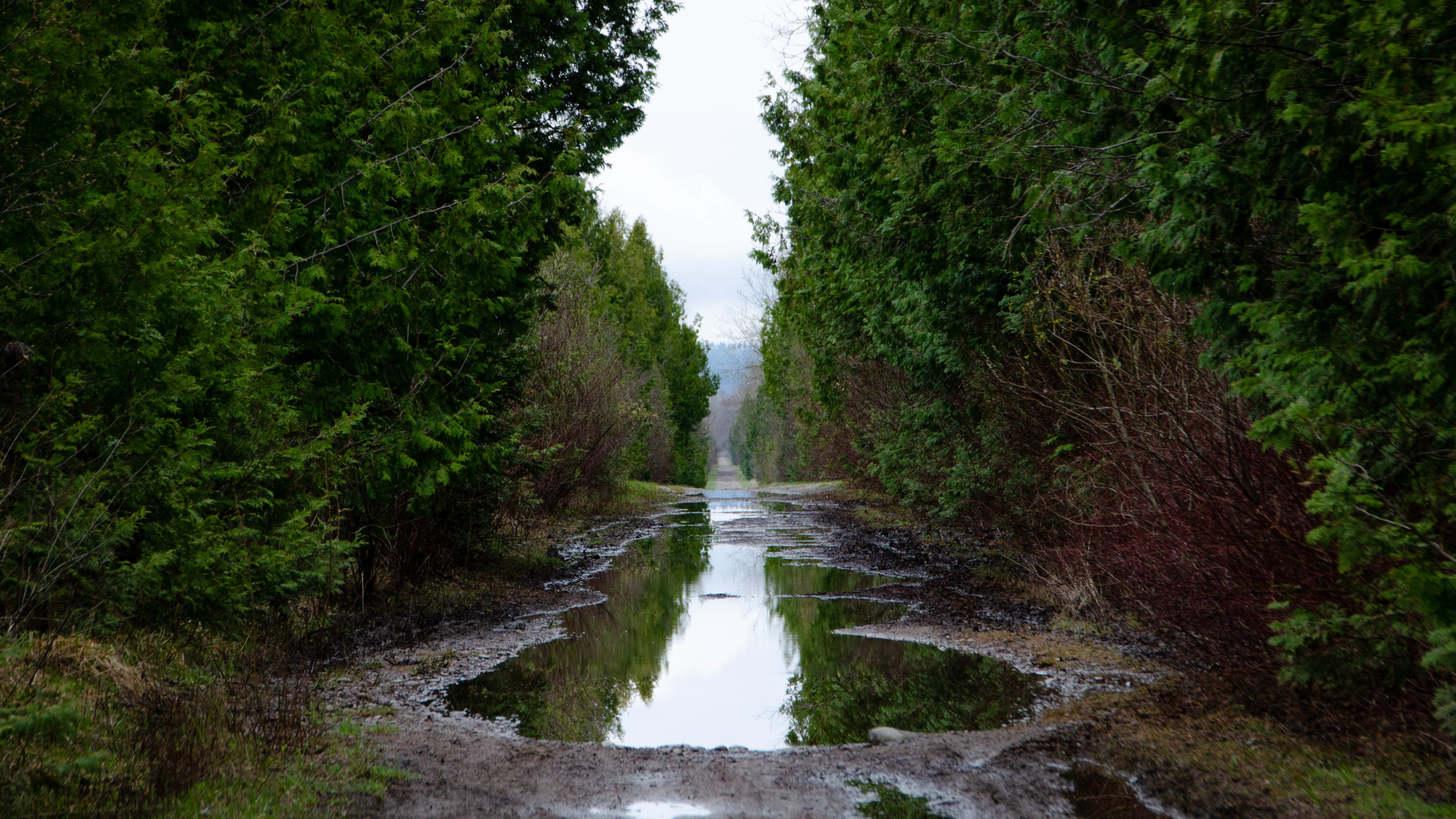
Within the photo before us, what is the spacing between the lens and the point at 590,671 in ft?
34.5

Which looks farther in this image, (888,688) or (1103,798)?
(888,688)

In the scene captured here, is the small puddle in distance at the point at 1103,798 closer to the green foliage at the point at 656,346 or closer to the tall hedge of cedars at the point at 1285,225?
the tall hedge of cedars at the point at 1285,225

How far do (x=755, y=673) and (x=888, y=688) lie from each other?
5.85ft

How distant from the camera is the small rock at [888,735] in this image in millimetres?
7426

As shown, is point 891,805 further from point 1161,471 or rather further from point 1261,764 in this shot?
point 1161,471

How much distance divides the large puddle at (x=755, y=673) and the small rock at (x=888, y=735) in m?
0.47

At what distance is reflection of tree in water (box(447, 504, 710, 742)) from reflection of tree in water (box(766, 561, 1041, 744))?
67.3 inches

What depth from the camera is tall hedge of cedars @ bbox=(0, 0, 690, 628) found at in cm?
570

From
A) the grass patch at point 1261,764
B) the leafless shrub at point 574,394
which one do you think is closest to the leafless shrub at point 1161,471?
the grass patch at point 1261,764

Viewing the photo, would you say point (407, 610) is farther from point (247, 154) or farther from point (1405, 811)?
point (1405, 811)

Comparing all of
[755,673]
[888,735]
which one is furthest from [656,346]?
[888,735]

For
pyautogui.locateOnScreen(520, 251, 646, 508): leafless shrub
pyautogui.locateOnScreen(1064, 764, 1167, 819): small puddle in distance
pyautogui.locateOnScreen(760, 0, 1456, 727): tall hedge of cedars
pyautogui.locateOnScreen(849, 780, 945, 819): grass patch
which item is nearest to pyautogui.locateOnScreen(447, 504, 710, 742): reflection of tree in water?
pyautogui.locateOnScreen(849, 780, 945, 819): grass patch

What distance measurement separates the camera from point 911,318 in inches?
585

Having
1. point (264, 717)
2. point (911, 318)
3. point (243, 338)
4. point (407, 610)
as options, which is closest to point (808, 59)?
point (911, 318)
